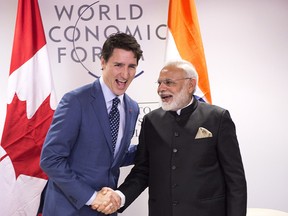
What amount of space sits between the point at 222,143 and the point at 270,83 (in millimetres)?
1606

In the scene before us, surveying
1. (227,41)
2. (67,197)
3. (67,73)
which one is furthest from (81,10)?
(67,197)

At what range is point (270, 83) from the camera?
11.4 feet

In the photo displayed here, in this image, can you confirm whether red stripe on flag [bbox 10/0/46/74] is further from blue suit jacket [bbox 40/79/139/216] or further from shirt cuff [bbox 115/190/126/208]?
shirt cuff [bbox 115/190/126/208]

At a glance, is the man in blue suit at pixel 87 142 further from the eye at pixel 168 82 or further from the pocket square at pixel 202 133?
the pocket square at pixel 202 133

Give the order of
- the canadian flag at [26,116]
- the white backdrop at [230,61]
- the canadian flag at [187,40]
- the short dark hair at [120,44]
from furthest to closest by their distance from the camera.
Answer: the white backdrop at [230,61] → the canadian flag at [187,40] → the canadian flag at [26,116] → the short dark hair at [120,44]

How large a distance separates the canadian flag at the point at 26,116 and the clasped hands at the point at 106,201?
0.94 meters

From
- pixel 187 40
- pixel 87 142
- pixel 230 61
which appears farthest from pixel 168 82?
pixel 230 61

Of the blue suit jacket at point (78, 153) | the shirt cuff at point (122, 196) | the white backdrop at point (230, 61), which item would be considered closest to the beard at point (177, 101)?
the blue suit jacket at point (78, 153)

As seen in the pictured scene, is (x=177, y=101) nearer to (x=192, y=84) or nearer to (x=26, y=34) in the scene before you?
(x=192, y=84)

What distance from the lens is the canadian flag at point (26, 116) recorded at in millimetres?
2830

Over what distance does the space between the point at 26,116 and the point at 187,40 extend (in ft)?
4.56

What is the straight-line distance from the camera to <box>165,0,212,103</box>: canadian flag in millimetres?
2988

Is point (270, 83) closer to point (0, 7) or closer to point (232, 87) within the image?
point (232, 87)

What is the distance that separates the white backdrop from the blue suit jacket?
115 centimetres
